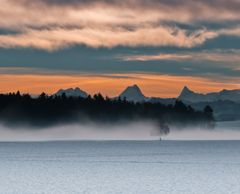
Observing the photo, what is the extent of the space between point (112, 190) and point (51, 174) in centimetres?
2609

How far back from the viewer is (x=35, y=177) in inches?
3568

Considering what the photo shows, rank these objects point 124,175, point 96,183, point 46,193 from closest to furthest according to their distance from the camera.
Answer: point 46,193, point 96,183, point 124,175

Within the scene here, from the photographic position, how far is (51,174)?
96438 millimetres

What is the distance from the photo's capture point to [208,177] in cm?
9038

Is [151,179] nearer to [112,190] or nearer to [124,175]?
[124,175]

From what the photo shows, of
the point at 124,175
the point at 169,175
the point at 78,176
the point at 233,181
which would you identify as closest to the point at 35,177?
the point at 78,176

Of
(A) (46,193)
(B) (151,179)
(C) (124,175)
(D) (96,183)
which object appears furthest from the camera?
(C) (124,175)

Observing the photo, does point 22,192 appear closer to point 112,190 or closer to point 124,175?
point 112,190

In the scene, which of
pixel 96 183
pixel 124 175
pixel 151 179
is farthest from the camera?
pixel 124 175

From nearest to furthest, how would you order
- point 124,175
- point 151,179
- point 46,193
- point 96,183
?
point 46,193 < point 96,183 < point 151,179 < point 124,175

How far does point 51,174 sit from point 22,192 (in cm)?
2690

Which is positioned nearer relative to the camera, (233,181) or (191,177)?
(233,181)

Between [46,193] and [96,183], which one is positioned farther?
[96,183]

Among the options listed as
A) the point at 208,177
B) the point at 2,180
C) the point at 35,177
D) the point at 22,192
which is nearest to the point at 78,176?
the point at 35,177
